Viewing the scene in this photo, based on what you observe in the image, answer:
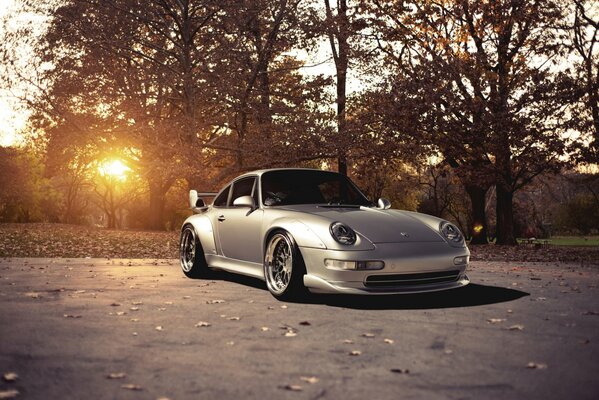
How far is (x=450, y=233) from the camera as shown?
304 inches

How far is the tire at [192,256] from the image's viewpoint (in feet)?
32.6

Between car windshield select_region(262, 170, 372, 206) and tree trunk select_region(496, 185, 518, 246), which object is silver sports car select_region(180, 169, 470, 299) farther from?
tree trunk select_region(496, 185, 518, 246)

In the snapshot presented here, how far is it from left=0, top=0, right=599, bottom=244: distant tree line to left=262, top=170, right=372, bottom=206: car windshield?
1228 centimetres

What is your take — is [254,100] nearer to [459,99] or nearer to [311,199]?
[459,99]

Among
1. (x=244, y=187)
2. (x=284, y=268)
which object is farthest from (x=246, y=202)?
(x=284, y=268)

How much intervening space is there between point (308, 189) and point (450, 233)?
199 centimetres

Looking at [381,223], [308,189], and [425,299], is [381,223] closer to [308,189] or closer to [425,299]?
[425,299]

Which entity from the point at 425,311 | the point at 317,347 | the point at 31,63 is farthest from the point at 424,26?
the point at 317,347

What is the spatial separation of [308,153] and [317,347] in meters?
18.9

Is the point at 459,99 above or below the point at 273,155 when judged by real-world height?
above

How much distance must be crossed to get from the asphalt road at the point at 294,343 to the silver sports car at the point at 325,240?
299 millimetres

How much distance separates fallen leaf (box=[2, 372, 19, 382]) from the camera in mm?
4168

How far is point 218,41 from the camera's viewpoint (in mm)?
22688

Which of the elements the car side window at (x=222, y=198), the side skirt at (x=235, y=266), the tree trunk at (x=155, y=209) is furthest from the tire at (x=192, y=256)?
the tree trunk at (x=155, y=209)
